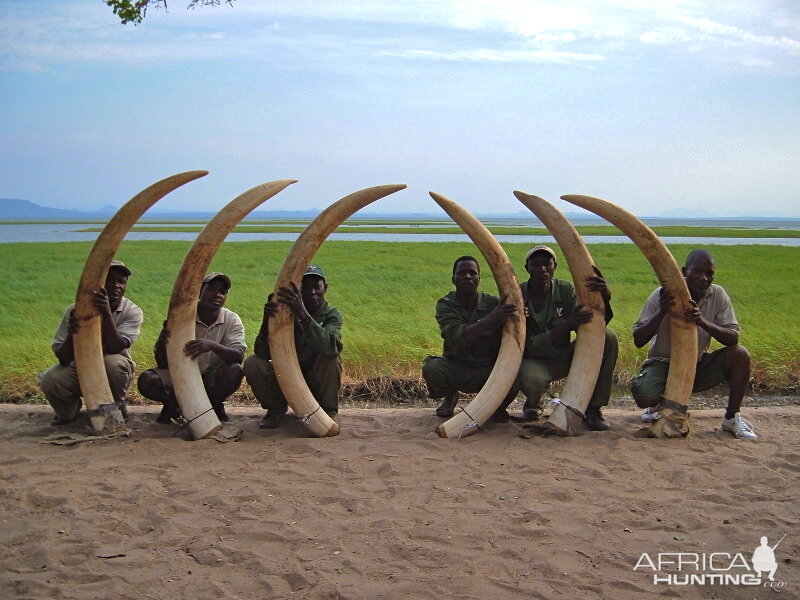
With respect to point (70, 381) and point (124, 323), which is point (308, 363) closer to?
point (124, 323)

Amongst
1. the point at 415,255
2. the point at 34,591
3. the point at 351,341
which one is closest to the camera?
the point at 34,591

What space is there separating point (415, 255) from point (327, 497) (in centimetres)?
1886

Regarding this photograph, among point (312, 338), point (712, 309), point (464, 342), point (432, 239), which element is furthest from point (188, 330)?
point (432, 239)

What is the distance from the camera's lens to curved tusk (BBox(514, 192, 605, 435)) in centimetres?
503

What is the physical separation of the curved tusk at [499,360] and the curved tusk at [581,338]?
358mm

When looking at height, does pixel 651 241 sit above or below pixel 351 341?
above

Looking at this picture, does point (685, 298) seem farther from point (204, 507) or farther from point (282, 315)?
point (204, 507)

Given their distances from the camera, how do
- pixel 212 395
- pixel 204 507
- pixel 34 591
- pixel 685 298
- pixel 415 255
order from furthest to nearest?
pixel 415 255, pixel 212 395, pixel 685 298, pixel 204 507, pixel 34 591

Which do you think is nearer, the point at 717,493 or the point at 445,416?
the point at 717,493

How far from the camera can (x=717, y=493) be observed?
4.03 meters

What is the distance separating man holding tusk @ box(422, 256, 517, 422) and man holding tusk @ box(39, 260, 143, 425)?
2.06 m

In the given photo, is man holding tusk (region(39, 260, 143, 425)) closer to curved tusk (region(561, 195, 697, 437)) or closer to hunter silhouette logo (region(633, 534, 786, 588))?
curved tusk (region(561, 195, 697, 437))

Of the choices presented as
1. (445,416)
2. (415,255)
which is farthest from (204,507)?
(415,255)

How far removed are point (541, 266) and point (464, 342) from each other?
2.42 ft
